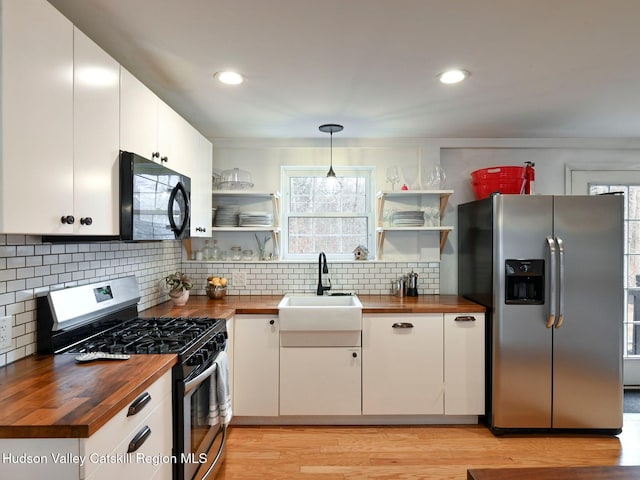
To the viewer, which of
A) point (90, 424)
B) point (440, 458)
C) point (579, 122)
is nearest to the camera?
point (90, 424)

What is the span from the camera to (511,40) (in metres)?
1.77

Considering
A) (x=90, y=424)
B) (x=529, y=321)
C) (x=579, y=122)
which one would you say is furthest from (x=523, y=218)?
(x=90, y=424)

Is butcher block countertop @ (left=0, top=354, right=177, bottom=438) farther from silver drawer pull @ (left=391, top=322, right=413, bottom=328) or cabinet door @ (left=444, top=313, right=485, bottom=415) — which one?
cabinet door @ (left=444, top=313, right=485, bottom=415)

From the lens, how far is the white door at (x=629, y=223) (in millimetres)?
3518

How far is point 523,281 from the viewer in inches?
107

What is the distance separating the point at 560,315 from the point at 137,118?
2.88m

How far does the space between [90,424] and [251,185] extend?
8.09ft

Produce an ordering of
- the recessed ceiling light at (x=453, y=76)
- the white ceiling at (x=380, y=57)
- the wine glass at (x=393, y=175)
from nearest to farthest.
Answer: the white ceiling at (x=380, y=57) → the recessed ceiling light at (x=453, y=76) → the wine glass at (x=393, y=175)

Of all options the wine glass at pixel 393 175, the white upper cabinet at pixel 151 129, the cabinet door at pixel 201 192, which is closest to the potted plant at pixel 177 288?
the cabinet door at pixel 201 192

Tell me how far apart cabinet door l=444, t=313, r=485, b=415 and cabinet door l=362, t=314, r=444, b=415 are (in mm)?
66

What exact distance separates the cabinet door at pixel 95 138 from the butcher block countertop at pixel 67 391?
1.75ft

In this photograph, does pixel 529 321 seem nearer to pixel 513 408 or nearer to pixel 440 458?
pixel 513 408

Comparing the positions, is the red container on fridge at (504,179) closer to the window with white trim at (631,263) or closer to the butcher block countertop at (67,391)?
the window with white trim at (631,263)

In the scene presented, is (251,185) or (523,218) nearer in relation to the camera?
(523,218)
